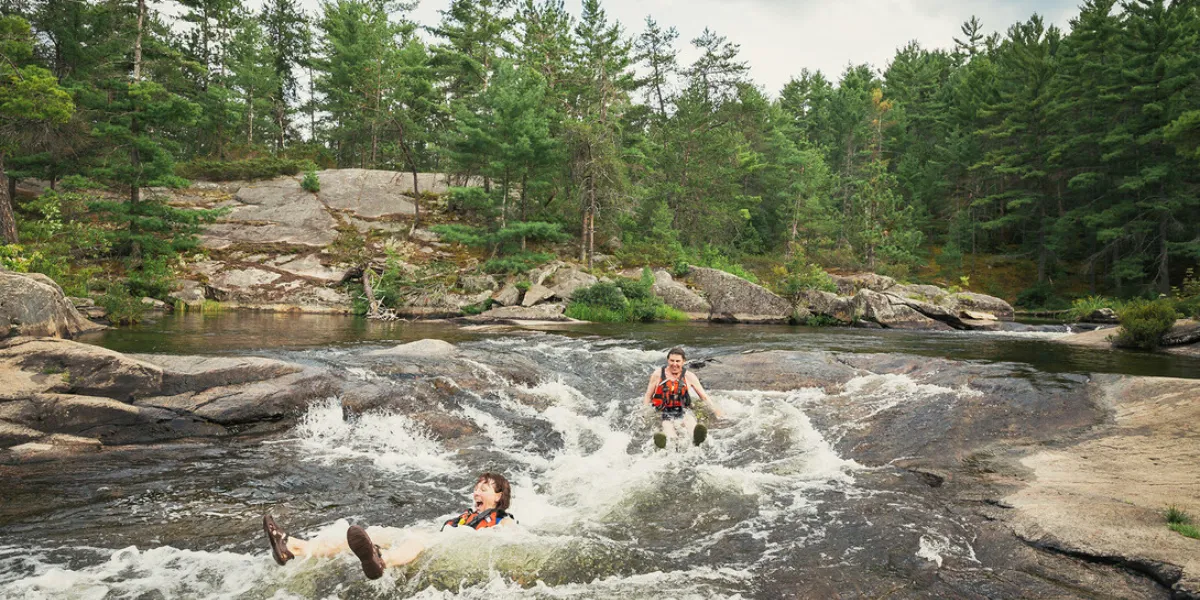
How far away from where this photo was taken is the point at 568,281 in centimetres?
2595

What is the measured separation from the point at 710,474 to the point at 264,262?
2673cm

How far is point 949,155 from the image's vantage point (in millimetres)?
42375

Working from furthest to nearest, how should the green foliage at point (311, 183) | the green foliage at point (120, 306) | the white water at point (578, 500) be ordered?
1. the green foliage at point (311, 183)
2. the green foliage at point (120, 306)
3. the white water at point (578, 500)

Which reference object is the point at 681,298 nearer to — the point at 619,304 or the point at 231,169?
the point at 619,304

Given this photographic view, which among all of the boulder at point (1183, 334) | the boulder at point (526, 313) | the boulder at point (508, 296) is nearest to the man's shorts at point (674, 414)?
the boulder at point (526, 313)

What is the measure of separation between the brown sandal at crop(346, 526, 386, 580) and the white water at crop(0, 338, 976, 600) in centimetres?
16

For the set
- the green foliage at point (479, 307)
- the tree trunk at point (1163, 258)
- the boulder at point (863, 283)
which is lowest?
the green foliage at point (479, 307)

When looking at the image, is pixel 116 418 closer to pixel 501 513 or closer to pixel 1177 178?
pixel 501 513

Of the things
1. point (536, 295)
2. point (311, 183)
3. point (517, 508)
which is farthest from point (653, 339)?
point (311, 183)

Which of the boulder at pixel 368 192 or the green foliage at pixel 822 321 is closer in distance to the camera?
the green foliage at pixel 822 321

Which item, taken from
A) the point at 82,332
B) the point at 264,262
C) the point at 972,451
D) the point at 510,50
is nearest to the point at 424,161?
the point at 510,50

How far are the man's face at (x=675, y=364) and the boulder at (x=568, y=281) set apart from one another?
16636mm

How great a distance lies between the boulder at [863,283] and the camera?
28641mm

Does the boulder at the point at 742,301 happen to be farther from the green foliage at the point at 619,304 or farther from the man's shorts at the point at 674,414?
the man's shorts at the point at 674,414
